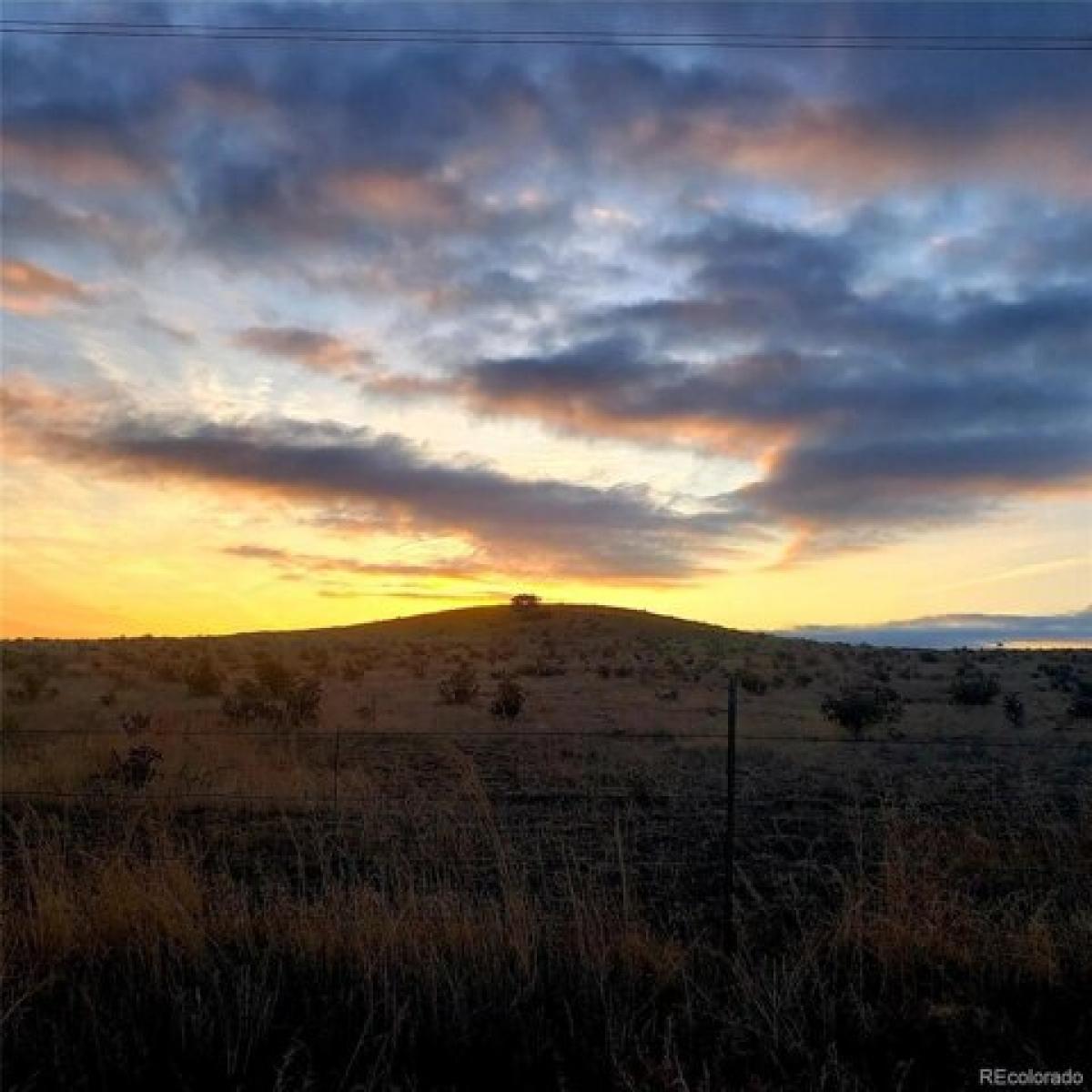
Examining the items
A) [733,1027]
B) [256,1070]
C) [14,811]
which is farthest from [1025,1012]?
[14,811]

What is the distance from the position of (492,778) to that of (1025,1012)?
12128 mm

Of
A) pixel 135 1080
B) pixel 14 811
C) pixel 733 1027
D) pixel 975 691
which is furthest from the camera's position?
pixel 975 691

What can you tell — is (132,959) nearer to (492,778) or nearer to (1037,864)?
(1037,864)

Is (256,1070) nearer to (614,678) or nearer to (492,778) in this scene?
(492,778)

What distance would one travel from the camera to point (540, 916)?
28.8 feet

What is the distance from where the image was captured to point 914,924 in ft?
27.2

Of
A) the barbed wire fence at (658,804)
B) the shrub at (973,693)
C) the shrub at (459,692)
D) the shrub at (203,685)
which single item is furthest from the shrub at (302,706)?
the shrub at (973,693)

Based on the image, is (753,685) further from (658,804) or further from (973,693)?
(658,804)

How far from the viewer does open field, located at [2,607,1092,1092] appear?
6570 mm

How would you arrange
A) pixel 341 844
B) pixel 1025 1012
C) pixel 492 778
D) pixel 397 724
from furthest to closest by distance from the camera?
pixel 397 724 → pixel 492 778 → pixel 341 844 → pixel 1025 1012

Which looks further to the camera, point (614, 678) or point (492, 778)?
point (614, 678)

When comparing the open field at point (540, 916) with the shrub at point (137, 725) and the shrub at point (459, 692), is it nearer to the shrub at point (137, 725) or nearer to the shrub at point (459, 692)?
the shrub at point (137, 725)

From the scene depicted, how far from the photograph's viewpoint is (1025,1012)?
7234 millimetres

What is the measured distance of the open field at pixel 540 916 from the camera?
6570 millimetres
